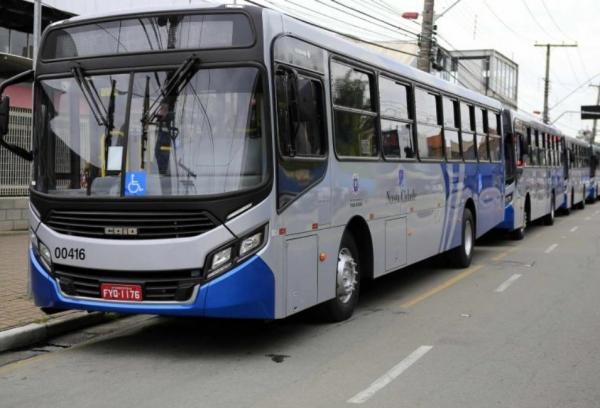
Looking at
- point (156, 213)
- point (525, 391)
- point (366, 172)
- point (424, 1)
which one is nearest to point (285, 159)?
point (156, 213)

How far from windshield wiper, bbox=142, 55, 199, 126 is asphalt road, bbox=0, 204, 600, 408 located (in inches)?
87.6

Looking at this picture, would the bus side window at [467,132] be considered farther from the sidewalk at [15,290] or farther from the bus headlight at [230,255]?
the sidewalk at [15,290]

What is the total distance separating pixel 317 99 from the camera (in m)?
7.27

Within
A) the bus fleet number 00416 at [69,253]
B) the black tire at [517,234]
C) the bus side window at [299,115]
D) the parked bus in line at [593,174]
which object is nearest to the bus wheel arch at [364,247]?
the bus side window at [299,115]

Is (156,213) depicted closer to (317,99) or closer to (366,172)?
(317,99)

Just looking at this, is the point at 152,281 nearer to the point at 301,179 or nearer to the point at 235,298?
the point at 235,298

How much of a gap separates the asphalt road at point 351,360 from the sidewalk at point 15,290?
56 cm

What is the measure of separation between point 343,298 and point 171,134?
9.17 feet

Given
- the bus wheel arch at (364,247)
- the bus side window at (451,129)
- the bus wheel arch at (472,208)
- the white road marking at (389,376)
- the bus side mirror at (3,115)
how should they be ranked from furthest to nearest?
the bus wheel arch at (472,208) < the bus side window at (451,129) < the bus wheel arch at (364,247) < the bus side mirror at (3,115) < the white road marking at (389,376)

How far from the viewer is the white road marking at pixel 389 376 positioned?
5.32 metres

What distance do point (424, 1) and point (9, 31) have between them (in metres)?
12.3

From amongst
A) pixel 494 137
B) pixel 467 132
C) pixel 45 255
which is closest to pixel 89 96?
pixel 45 255

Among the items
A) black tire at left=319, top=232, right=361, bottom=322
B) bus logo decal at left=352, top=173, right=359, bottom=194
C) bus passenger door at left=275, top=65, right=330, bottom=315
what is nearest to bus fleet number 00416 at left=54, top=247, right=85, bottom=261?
bus passenger door at left=275, top=65, right=330, bottom=315

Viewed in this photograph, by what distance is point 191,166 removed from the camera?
625 cm
